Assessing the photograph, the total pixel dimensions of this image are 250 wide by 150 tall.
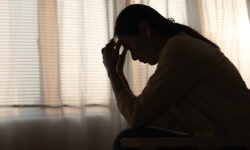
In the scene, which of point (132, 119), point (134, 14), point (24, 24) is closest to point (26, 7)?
point (24, 24)

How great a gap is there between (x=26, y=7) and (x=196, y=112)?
1366 mm

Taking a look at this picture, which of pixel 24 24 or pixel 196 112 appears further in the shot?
pixel 24 24

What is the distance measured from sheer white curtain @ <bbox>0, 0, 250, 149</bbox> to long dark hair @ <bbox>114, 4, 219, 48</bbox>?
0.95 metres

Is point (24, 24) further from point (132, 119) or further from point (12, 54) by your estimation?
point (132, 119)

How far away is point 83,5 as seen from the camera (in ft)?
6.68

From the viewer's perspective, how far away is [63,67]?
196 cm

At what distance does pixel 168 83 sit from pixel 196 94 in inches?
3.8

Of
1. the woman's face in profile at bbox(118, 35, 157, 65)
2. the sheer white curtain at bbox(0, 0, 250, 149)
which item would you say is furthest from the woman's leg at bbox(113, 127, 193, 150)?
the sheer white curtain at bbox(0, 0, 250, 149)

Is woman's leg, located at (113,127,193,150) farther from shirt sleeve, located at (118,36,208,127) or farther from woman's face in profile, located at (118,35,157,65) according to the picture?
woman's face in profile, located at (118,35,157,65)

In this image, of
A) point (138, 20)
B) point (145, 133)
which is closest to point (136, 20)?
point (138, 20)

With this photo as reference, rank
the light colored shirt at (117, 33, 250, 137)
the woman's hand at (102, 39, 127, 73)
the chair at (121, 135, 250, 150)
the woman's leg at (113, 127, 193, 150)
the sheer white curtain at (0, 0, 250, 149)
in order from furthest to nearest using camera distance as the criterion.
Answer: the sheer white curtain at (0, 0, 250, 149) < the woman's hand at (102, 39, 127, 73) < the woman's leg at (113, 127, 193, 150) < the light colored shirt at (117, 33, 250, 137) < the chair at (121, 135, 250, 150)

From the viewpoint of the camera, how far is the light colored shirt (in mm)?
916

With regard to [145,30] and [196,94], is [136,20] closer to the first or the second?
[145,30]

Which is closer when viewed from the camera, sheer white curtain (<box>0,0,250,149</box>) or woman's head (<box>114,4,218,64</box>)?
woman's head (<box>114,4,218,64</box>)
